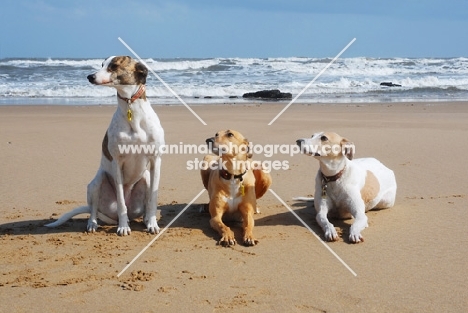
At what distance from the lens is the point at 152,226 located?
5.99 m

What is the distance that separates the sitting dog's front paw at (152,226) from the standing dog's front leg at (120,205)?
214mm

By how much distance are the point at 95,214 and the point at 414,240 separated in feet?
11.2

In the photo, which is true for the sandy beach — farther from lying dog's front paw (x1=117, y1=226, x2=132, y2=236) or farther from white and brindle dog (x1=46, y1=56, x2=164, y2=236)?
white and brindle dog (x1=46, y1=56, x2=164, y2=236)

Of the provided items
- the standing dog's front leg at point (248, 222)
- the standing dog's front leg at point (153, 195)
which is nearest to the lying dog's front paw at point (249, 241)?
the standing dog's front leg at point (248, 222)

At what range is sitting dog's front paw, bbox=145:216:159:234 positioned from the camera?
5.96 m

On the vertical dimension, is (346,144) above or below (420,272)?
above

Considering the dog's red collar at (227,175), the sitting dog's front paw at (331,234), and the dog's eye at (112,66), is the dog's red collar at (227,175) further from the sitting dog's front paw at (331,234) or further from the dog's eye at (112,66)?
the dog's eye at (112,66)

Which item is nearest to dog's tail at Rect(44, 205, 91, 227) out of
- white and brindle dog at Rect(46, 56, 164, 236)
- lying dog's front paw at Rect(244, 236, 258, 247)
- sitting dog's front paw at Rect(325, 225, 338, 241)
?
white and brindle dog at Rect(46, 56, 164, 236)

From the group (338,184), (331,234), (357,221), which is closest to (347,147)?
(338,184)

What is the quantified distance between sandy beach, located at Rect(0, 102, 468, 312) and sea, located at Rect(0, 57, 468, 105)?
1257cm

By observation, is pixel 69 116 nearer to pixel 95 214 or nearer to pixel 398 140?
pixel 398 140

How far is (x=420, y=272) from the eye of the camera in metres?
4.66

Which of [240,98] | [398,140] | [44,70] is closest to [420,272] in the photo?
[398,140]

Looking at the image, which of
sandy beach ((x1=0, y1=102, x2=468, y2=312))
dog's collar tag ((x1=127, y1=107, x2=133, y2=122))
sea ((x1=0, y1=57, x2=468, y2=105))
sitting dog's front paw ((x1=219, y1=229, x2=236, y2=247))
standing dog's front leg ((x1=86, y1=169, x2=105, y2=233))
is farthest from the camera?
sea ((x1=0, y1=57, x2=468, y2=105))
